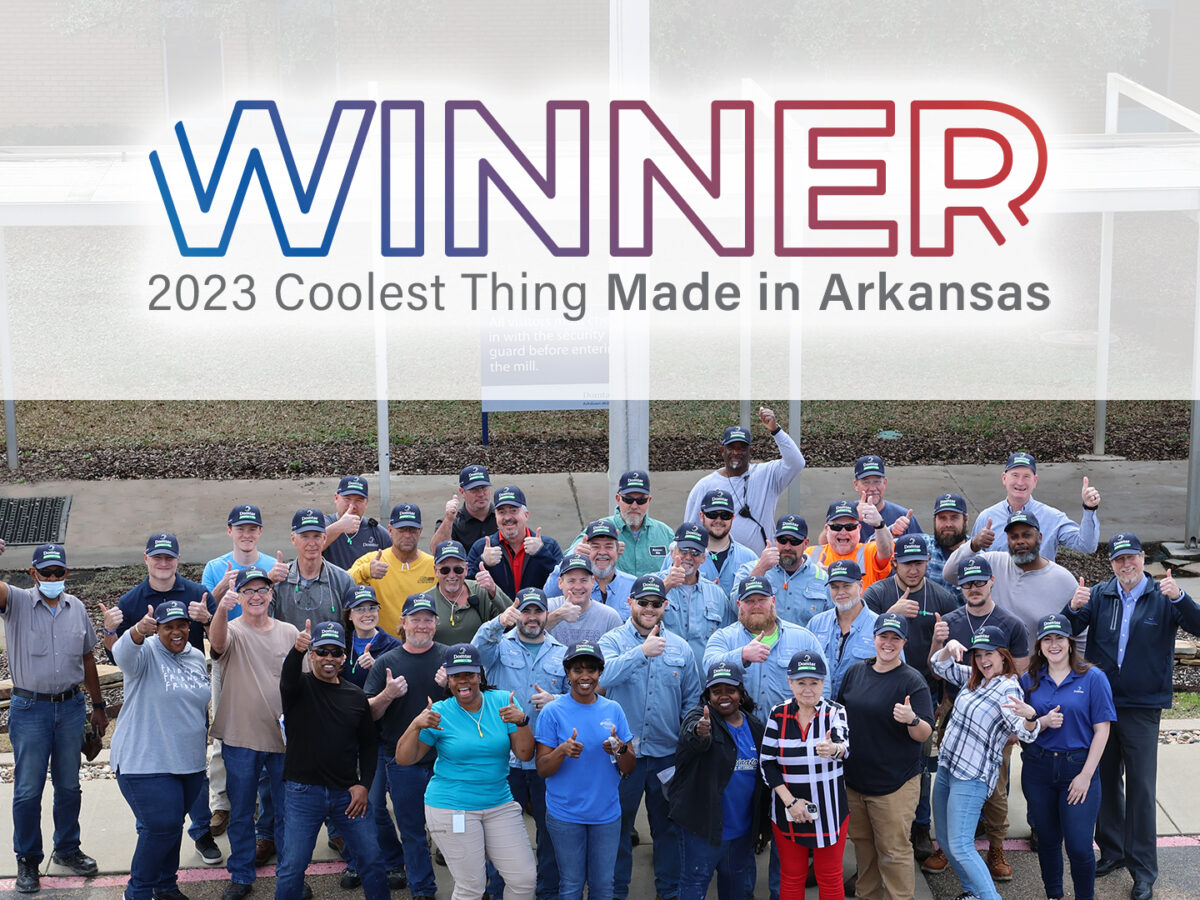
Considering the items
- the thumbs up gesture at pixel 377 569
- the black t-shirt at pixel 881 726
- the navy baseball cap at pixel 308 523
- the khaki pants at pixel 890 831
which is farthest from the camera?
the thumbs up gesture at pixel 377 569

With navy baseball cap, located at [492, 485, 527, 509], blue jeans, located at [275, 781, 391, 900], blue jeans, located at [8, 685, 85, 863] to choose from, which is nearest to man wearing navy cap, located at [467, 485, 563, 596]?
navy baseball cap, located at [492, 485, 527, 509]

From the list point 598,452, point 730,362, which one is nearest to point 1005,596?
point 598,452

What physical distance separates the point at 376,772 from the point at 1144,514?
9499mm

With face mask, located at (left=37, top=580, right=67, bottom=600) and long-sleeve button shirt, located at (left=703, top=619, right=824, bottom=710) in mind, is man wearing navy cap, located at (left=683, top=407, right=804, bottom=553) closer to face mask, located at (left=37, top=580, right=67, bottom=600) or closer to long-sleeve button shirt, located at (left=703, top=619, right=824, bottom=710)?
long-sleeve button shirt, located at (left=703, top=619, right=824, bottom=710)

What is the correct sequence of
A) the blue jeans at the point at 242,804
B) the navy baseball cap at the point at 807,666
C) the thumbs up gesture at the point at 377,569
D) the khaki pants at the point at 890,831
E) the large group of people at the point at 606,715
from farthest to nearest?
the thumbs up gesture at the point at 377,569
the blue jeans at the point at 242,804
the khaki pants at the point at 890,831
the large group of people at the point at 606,715
the navy baseball cap at the point at 807,666

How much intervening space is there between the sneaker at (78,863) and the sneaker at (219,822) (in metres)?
0.65

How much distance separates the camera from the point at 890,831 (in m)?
7.36

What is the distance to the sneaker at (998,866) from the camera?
310 inches

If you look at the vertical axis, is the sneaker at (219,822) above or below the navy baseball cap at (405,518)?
below

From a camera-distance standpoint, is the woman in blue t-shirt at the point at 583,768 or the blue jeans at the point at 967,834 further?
the blue jeans at the point at 967,834

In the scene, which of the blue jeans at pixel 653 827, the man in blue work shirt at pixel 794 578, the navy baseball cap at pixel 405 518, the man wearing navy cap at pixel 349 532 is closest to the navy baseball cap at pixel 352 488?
the man wearing navy cap at pixel 349 532

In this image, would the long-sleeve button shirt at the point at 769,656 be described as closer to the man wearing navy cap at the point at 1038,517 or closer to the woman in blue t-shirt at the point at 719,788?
the woman in blue t-shirt at the point at 719,788

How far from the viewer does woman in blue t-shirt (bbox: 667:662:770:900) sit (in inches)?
278

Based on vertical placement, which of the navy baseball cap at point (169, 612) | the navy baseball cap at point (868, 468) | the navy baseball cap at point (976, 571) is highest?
the navy baseball cap at point (868, 468)
